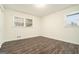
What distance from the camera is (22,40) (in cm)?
212

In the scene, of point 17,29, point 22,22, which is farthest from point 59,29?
point 17,29

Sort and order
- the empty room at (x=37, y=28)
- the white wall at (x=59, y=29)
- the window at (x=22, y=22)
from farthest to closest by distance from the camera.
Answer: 1. the white wall at (x=59, y=29)
2. the window at (x=22, y=22)
3. the empty room at (x=37, y=28)

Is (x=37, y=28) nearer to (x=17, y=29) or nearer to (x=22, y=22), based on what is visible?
(x=22, y=22)

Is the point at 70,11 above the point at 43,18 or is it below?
above

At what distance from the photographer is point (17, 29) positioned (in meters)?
2.11

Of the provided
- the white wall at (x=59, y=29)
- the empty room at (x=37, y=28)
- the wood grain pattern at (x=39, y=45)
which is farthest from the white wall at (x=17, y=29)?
the white wall at (x=59, y=29)

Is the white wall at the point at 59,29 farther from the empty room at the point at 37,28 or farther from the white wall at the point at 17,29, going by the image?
the white wall at the point at 17,29

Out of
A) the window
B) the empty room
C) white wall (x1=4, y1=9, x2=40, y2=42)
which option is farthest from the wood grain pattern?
the window

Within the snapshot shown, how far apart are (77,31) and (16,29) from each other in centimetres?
195

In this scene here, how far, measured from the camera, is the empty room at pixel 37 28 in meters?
1.94

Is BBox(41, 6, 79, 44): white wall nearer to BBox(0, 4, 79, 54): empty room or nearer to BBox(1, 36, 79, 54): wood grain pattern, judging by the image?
BBox(0, 4, 79, 54): empty room
